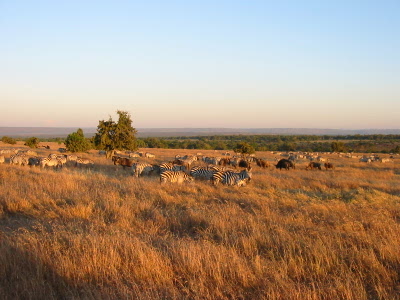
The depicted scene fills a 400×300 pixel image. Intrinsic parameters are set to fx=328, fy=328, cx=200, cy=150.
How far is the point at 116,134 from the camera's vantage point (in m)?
30.8

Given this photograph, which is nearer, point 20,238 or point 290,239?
point 20,238

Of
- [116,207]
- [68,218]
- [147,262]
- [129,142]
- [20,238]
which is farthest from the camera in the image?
[129,142]

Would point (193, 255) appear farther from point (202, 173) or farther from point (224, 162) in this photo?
point (224, 162)

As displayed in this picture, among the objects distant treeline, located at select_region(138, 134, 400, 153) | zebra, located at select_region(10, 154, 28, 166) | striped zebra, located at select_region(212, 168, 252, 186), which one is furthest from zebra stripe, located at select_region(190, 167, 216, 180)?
distant treeline, located at select_region(138, 134, 400, 153)

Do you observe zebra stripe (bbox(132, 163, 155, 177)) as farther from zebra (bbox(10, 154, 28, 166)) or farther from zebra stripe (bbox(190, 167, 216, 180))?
zebra (bbox(10, 154, 28, 166))

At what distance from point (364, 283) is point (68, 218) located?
6275mm

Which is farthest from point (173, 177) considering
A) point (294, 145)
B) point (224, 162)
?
point (294, 145)

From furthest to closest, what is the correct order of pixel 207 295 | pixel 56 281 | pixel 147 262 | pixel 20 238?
pixel 20 238 < pixel 147 262 < pixel 56 281 < pixel 207 295

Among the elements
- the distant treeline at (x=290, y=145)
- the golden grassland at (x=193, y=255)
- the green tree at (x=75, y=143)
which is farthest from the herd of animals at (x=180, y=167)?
the distant treeline at (x=290, y=145)

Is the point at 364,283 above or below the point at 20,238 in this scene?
below

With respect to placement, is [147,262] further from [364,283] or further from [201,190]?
[201,190]

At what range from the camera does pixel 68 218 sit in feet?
25.5

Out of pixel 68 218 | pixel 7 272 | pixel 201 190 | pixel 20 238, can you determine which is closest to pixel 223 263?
pixel 7 272

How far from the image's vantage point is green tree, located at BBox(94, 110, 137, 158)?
30.9m
